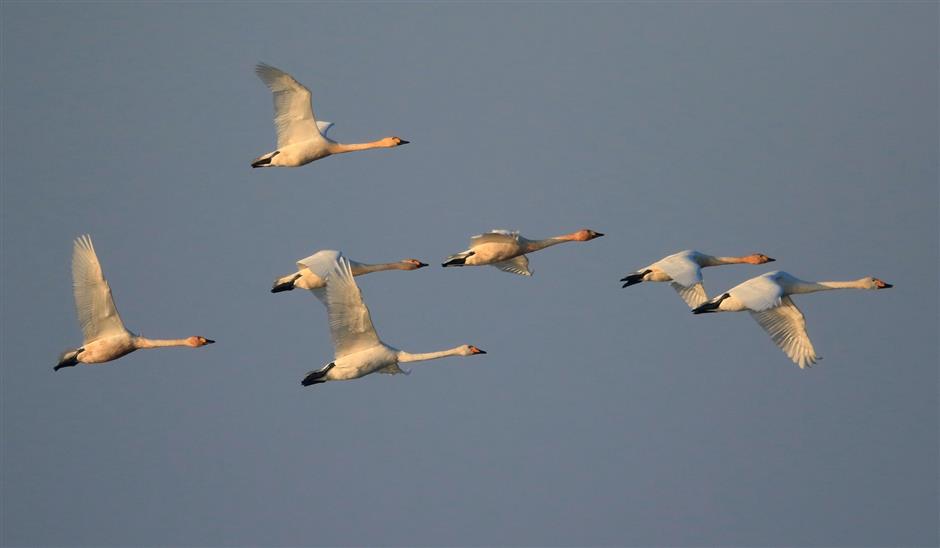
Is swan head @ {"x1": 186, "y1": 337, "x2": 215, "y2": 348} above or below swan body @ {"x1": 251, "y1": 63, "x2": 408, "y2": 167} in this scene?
below

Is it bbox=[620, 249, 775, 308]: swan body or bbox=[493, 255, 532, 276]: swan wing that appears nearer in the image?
bbox=[620, 249, 775, 308]: swan body

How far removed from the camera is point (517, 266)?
140 feet

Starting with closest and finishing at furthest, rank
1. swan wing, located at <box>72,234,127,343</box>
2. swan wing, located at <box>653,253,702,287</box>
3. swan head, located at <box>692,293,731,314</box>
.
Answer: swan head, located at <box>692,293,731,314</box> → swan wing, located at <box>653,253,702,287</box> → swan wing, located at <box>72,234,127,343</box>

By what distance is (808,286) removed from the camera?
129 feet

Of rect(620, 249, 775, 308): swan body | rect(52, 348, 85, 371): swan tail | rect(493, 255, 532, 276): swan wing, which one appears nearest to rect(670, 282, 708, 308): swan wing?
rect(620, 249, 775, 308): swan body

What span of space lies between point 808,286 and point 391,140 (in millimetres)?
9811

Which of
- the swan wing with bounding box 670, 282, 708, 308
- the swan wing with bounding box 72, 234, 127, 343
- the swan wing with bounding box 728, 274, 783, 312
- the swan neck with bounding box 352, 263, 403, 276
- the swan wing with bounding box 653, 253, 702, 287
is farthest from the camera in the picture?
the swan neck with bounding box 352, 263, 403, 276

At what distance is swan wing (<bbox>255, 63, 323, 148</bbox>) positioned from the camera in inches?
1588

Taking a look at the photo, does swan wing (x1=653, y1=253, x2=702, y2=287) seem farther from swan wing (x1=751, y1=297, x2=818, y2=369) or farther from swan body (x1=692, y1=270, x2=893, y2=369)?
swan wing (x1=751, y1=297, x2=818, y2=369)

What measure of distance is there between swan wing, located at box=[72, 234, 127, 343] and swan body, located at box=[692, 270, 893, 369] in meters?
11.7

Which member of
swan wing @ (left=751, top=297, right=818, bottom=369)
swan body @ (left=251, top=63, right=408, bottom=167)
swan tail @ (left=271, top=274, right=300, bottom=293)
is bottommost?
swan wing @ (left=751, top=297, right=818, bottom=369)

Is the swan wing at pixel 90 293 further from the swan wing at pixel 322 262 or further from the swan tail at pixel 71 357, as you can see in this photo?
the swan wing at pixel 322 262

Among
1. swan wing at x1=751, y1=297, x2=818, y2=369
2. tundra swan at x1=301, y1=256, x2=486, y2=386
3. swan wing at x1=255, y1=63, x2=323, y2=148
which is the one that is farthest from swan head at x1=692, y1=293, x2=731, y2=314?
swan wing at x1=255, y1=63, x2=323, y2=148

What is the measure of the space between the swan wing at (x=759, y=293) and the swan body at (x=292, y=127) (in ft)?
30.9
